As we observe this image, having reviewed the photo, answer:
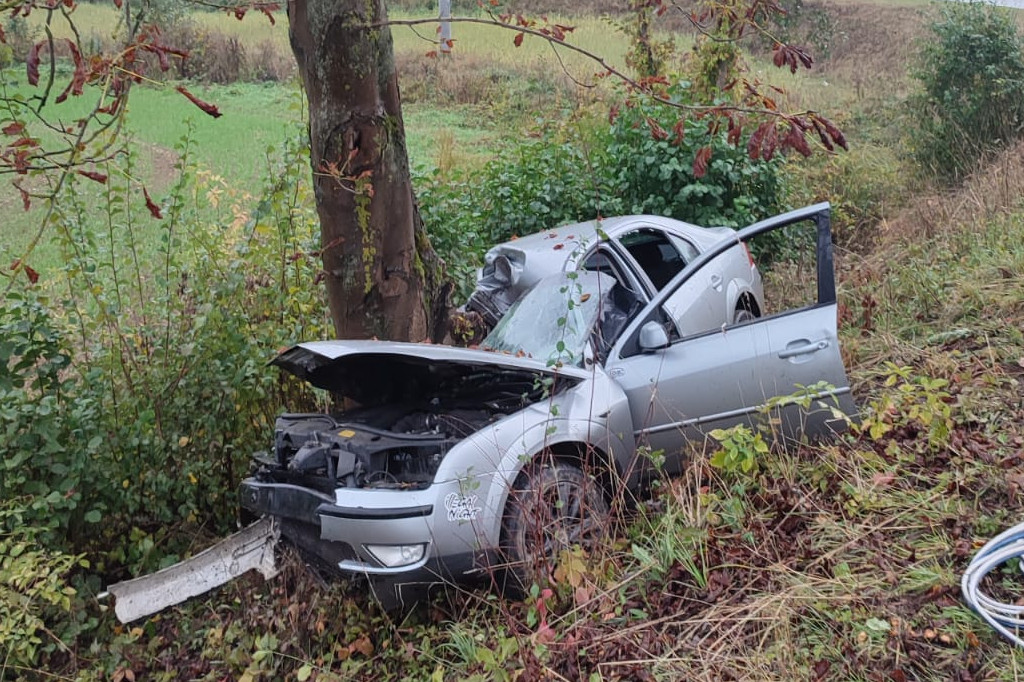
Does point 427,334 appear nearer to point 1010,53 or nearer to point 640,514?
point 640,514

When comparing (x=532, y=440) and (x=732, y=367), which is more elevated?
(x=732, y=367)

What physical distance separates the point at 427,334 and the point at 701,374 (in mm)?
2442

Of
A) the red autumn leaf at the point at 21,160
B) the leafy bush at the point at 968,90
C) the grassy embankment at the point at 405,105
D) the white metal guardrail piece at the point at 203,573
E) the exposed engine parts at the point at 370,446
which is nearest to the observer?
the red autumn leaf at the point at 21,160

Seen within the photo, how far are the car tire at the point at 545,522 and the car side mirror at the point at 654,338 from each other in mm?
872

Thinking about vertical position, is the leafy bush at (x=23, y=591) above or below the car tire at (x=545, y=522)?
below

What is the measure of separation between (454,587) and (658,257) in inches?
149

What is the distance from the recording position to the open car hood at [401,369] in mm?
4422

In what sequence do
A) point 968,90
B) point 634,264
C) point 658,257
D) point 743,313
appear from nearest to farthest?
point 634,264
point 743,313
point 658,257
point 968,90

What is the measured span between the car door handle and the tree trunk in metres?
2.81

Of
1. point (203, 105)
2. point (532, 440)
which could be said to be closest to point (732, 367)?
point (532, 440)

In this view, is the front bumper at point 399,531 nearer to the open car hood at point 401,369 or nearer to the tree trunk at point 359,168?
the open car hood at point 401,369

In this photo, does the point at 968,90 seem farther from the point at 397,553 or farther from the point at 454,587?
the point at 397,553

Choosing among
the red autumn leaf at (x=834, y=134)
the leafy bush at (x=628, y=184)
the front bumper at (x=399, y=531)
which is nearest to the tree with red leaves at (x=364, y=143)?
the red autumn leaf at (x=834, y=134)

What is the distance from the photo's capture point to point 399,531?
158 inches
